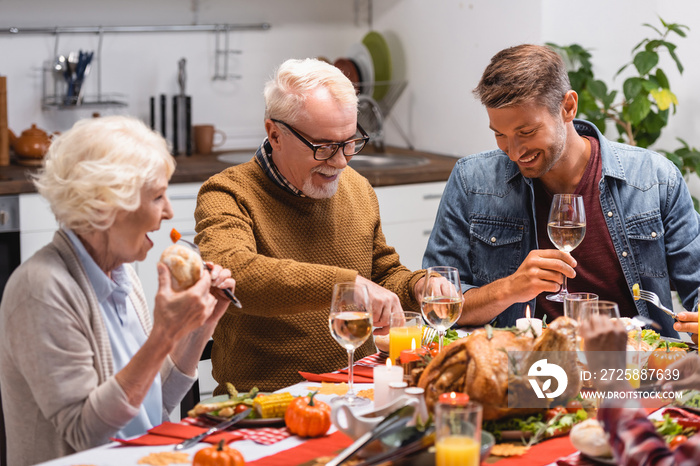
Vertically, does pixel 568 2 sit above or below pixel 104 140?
above

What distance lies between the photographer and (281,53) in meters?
4.46

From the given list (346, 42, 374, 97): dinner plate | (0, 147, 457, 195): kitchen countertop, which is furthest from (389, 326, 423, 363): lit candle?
(346, 42, 374, 97): dinner plate

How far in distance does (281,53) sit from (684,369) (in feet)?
11.2

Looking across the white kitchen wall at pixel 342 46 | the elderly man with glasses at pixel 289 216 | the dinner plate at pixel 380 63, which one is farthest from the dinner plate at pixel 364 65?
the elderly man with glasses at pixel 289 216

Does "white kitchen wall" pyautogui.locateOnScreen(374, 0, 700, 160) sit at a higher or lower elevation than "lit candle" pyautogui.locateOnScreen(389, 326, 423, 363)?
higher

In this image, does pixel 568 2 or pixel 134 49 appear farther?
pixel 134 49

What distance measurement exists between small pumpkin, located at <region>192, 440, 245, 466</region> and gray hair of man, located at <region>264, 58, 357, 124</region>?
0.99 meters

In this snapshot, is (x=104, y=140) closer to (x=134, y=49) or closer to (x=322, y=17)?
(x=134, y=49)

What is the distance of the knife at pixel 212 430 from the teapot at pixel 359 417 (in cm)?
20

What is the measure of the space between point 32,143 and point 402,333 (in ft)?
8.68

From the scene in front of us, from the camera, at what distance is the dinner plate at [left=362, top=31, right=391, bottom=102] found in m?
4.44

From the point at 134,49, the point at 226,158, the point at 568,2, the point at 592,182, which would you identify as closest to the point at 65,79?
the point at 134,49

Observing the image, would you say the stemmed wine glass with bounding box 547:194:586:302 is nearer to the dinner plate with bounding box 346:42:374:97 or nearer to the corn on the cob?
the corn on the cob

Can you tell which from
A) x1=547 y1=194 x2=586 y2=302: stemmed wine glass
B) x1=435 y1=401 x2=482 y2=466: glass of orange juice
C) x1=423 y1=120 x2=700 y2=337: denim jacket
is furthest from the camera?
x1=423 y1=120 x2=700 y2=337: denim jacket
